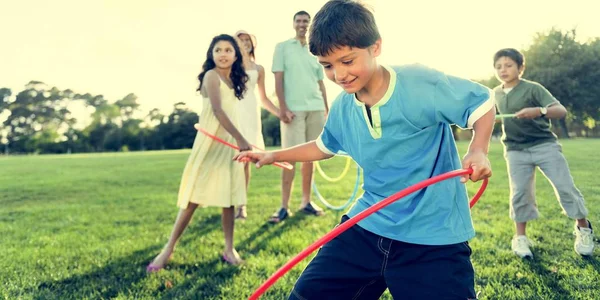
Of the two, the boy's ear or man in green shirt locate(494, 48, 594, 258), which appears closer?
the boy's ear

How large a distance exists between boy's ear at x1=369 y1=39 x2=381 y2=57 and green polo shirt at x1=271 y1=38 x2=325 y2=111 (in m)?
3.99

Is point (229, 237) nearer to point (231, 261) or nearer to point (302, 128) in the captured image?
point (231, 261)

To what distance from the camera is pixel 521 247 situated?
4.36 metres

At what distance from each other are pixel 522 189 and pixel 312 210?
2.52 meters

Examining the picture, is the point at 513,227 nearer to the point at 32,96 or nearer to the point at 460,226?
the point at 460,226

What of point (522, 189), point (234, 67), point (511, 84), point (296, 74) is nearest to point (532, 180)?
point (522, 189)

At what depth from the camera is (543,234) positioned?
16.5ft

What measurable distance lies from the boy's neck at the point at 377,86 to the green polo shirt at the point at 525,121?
9.00 ft

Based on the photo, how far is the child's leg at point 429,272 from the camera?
6.97ft

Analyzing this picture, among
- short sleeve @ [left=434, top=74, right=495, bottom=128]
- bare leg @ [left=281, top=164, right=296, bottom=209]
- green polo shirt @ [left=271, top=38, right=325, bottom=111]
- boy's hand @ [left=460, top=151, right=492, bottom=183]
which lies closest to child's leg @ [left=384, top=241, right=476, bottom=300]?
boy's hand @ [left=460, top=151, right=492, bottom=183]

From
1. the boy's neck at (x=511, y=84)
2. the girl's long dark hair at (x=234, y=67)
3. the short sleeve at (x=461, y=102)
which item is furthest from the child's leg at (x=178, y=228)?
the boy's neck at (x=511, y=84)

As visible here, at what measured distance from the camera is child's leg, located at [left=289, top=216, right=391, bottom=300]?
2275 millimetres

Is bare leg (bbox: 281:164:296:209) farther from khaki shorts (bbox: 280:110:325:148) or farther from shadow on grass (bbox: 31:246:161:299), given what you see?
shadow on grass (bbox: 31:246:161:299)

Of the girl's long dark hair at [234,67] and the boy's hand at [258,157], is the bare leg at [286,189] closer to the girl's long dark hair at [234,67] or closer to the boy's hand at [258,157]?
the girl's long dark hair at [234,67]
